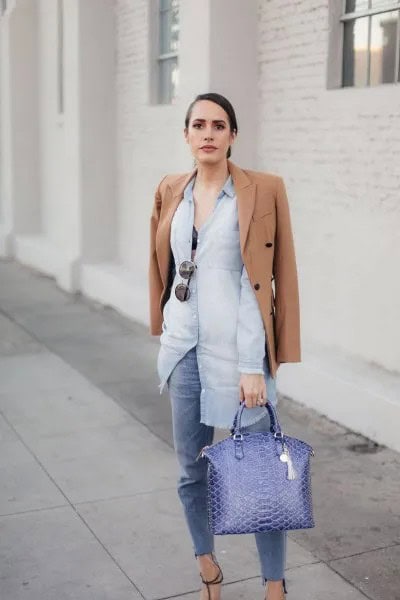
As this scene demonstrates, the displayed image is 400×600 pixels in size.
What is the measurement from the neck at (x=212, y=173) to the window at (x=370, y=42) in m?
3.41

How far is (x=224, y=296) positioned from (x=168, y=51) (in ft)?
24.3

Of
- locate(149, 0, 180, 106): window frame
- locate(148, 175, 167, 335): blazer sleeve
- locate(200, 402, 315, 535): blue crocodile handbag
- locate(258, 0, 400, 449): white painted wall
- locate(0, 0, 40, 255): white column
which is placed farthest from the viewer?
locate(0, 0, 40, 255): white column

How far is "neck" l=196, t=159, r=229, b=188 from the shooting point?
3383 millimetres

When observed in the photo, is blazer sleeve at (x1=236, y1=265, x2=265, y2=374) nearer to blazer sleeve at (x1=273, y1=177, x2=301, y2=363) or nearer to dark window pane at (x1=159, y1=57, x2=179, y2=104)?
blazer sleeve at (x1=273, y1=177, x2=301, y2=363)

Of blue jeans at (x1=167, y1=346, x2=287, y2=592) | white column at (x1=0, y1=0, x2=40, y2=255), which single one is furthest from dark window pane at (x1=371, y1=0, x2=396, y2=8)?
white column at (x1=0, y1=0, x2=40, y2=255)

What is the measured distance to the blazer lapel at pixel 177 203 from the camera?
10.7 feet

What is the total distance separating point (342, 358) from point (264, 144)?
7.18ft

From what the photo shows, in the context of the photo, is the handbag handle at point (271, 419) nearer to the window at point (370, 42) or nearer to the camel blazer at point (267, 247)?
the camel blazer at point (267, 247)

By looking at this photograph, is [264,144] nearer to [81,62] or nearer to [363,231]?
[363,231]

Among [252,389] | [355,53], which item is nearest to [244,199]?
[252,389]

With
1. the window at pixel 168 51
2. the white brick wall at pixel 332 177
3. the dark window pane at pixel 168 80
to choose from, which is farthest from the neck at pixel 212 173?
the dark window pane at pixel 168 80

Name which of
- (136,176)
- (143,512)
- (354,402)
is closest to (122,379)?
(354,402)

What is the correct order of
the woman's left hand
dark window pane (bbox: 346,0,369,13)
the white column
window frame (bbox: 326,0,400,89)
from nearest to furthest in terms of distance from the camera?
the woman's left hand
dark window pane (bbox: 346,0,369,13)
window frame (bbox: 326,0,400,89)
the white column

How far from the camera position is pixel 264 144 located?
7.81m
